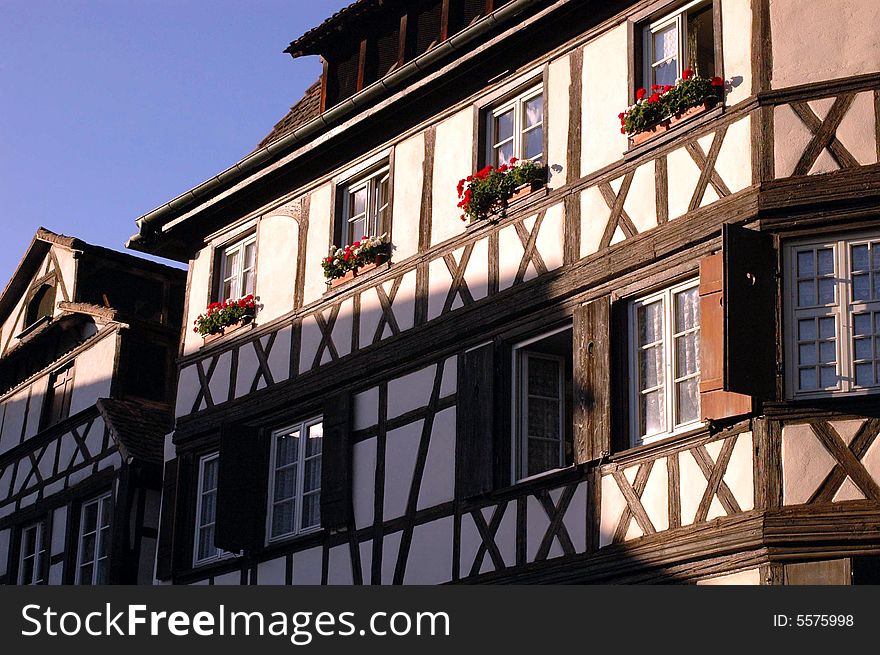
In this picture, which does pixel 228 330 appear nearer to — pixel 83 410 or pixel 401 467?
pixel 401 467

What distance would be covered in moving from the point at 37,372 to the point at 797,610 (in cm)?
1688

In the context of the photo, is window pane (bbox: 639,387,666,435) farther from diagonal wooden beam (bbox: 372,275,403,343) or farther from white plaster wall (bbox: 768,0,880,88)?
diagonal wooden beam (bbox: 372,275,403,343)

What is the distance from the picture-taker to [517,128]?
1762 cm

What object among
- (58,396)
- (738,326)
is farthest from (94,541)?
(738,326)

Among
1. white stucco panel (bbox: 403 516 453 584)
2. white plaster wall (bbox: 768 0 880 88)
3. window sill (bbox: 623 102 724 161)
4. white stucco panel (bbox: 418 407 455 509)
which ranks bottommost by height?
white stucco panel (bbox: 403 516 453 584)

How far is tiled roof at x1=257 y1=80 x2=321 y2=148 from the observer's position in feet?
71.1

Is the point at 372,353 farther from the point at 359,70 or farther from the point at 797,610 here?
the point at 797,610

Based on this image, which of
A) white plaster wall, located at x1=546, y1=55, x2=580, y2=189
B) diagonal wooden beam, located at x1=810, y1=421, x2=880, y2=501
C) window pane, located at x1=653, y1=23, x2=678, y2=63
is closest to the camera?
diagonal wooden beam, located at x1=810, y1=421, x2=880, y2=501

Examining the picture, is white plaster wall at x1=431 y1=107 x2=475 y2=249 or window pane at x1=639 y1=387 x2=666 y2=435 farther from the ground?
white plaster wall at x1=431 y1=107 x2=475 y2=249

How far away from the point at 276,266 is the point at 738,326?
7.89 m

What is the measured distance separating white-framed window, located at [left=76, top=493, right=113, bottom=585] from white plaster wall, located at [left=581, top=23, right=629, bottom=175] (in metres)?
9.55

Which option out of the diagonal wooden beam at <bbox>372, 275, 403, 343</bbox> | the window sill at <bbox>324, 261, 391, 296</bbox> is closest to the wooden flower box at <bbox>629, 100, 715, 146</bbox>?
the diagonal wooden beam at <bbox>372, 275, 403, 343</bbox>

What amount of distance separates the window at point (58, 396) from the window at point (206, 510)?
5613 mm

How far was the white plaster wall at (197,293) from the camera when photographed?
71.1ft
